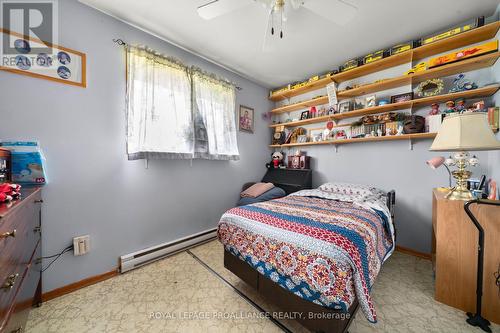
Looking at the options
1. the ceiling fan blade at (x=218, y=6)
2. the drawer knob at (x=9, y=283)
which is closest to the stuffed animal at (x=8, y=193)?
the drawer knob at (x=9, y=283)

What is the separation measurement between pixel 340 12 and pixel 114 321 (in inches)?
114

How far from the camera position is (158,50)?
7.29ft

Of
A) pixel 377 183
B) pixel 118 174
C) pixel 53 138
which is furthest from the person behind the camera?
pixel 377 183

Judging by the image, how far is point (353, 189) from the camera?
239cm

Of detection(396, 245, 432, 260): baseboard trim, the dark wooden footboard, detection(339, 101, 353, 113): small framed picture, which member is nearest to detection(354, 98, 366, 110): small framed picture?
detection(339, 101, 353, 113): small framed picture

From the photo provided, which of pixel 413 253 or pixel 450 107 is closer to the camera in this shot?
pixel 450 107

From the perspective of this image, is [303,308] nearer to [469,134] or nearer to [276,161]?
[469,134]

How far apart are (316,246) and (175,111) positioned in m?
2.11

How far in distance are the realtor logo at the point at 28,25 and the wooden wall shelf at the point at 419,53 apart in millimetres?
2999

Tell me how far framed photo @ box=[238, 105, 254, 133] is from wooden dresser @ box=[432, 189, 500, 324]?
2.58m

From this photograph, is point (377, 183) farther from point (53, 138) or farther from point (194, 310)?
point (53, 138)

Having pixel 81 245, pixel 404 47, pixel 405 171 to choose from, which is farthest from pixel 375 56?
pixel 81 245

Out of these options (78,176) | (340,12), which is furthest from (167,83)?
(340,12)

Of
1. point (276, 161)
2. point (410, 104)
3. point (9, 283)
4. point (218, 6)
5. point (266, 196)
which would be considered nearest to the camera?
point (9, 283)
